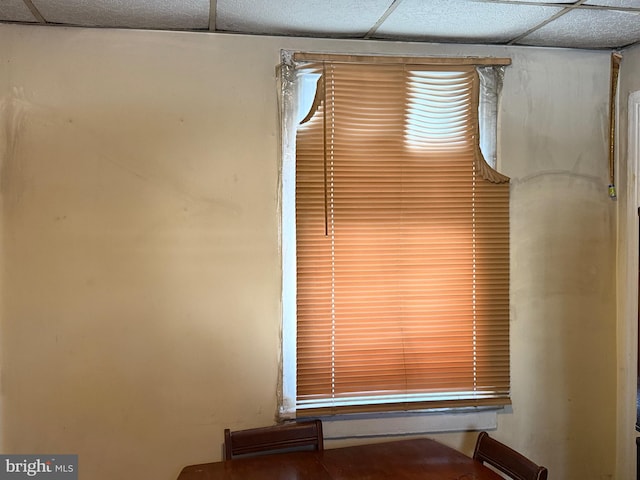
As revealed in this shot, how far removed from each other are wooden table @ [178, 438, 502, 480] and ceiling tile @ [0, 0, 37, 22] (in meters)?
1.96

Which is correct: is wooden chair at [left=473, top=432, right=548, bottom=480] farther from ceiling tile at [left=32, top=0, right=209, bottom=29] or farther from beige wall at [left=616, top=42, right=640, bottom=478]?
ceiling tile at [left=32, top=0, right=209, bottom=29]

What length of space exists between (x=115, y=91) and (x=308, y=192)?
0.97 metres

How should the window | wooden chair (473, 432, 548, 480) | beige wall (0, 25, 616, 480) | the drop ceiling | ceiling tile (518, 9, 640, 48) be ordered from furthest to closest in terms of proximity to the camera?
the window → beige wall (0, 25, 616, 480) → ceiling tile (518, 9, 640, 48) → the drop ceiling → wooden chair (473, 432, 548, 480)

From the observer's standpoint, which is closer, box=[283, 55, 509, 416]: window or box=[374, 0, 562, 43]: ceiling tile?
box=[374, 0, 562, 43]: ceiling tile

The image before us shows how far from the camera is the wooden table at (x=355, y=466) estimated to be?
2.15 m

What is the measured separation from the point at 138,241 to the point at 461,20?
1717mm

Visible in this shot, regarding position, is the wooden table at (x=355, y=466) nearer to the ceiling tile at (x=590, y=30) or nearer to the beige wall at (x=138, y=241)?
the beige wall at (x=138, y=241)

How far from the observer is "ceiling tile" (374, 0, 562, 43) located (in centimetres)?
220

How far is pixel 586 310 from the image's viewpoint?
2.77 metres

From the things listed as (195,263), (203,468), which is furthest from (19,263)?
(203,468)

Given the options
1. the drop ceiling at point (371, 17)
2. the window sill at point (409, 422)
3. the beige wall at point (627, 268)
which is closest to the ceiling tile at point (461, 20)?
the drop ceiling at point (371, 17)

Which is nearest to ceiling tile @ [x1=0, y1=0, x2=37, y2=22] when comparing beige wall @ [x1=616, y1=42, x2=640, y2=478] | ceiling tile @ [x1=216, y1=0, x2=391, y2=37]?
ceiling tile @ [x1=216, y1=0, x2=391, y2=37]

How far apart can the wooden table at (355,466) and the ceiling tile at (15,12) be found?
1.96m
